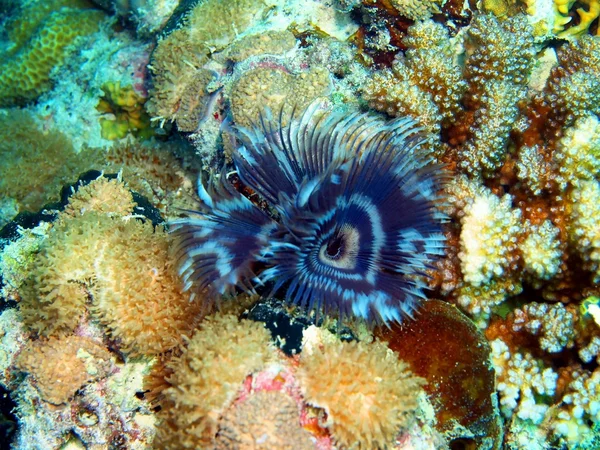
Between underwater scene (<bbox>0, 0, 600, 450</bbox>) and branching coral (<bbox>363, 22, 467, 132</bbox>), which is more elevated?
branching coral (<bbox>363, 22, 467, 132</bbox>)

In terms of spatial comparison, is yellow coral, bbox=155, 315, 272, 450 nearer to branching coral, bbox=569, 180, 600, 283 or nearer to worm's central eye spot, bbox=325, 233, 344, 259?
worm's central eye spot, bbox=325, 233, 344, 259

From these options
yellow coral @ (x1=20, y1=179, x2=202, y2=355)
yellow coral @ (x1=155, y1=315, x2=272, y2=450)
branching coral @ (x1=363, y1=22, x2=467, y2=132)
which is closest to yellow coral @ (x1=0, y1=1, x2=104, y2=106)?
yellow coral @ (x1=20, y1=179, x2=202, y2=355)

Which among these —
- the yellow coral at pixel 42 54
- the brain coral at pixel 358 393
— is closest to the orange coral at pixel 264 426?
the brain coral at pixel 358 393

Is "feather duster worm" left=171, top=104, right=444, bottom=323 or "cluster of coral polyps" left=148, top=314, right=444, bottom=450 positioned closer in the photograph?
"cluster of coral polyps" left=148, top=314, right=444, bottom=450

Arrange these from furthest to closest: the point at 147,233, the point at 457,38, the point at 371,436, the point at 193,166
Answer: the point at 193,166 < the point at 457,38 < the point at 147,233 < the point at 371,436

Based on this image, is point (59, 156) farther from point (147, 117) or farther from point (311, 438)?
point (311, 438)

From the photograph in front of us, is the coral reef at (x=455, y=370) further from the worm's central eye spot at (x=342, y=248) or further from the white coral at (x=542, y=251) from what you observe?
the white coral at (x=542, y=251)

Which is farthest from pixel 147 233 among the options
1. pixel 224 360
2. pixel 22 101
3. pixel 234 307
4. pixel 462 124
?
pixel 22 101
